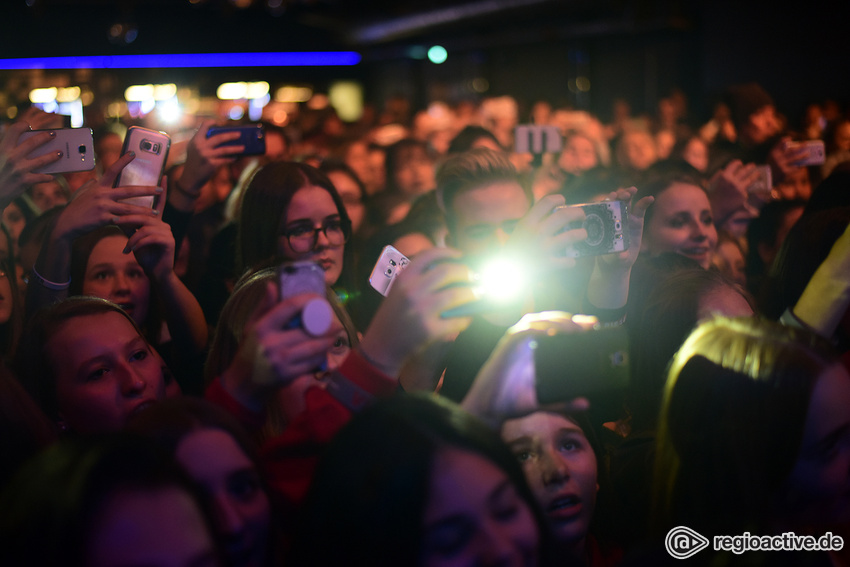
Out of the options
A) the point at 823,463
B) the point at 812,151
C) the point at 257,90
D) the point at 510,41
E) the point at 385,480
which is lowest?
the point at 823,463

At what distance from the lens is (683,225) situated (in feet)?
9.87

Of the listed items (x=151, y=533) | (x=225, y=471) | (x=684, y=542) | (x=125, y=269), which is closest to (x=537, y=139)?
(x=125, y=269)

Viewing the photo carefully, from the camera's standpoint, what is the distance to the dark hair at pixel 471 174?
2.77m

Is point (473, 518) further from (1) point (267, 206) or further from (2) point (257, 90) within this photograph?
(2) point (257, 90)

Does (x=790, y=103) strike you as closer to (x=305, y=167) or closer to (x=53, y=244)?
(x=305, y=167)

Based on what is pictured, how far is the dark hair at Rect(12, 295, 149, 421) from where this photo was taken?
6.31 ft

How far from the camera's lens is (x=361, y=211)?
453 cm

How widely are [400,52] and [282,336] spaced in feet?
60.9

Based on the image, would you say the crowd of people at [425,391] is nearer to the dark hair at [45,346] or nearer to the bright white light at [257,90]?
the dark hair at [45,346]

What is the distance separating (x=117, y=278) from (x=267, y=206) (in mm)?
609

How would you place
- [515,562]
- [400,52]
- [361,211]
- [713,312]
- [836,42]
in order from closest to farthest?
[515,562]
[713,312]
[361,211]
[836,42]
[400,52]

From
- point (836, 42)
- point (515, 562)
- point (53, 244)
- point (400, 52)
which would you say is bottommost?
point (515, 562)

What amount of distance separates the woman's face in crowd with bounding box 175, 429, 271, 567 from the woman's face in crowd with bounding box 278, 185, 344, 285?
1.38 m

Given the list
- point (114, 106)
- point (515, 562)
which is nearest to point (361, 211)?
point (515, 562)
